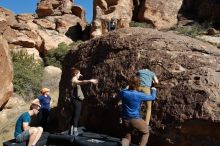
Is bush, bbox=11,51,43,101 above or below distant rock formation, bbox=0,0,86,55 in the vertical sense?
below

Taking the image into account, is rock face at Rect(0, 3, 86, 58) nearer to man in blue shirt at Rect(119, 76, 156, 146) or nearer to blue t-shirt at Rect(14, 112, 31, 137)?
blue t-shirt at Rect(14, 112, 31, 137)

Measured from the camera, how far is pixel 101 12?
3422cm

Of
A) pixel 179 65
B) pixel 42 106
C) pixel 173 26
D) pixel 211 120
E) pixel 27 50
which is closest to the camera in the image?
pixel 211 120

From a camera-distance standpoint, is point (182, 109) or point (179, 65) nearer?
point (182, 109)

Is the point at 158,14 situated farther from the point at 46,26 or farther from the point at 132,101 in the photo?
the point at 132,101

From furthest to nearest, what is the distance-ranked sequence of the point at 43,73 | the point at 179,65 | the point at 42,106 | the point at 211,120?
the point at 43,73
the point at 42,106
the point at 179,65
the point at 211,120

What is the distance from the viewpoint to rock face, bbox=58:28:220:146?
8047 mm

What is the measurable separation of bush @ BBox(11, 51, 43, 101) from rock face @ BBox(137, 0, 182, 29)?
9891 millimetres

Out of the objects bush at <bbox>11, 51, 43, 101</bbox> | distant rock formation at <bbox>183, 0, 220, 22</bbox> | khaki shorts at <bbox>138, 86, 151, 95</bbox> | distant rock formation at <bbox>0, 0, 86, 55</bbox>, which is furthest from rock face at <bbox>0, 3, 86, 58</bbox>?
khaki shorts at <bbox>138, 86, 151, 95</bbox>

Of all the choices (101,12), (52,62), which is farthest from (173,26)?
(52,62)

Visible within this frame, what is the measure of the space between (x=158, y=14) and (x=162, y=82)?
2609 centimetres

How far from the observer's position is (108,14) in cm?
3381

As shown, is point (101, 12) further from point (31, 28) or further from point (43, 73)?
point (43, 73)

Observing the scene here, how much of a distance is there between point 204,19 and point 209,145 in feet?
87.1
